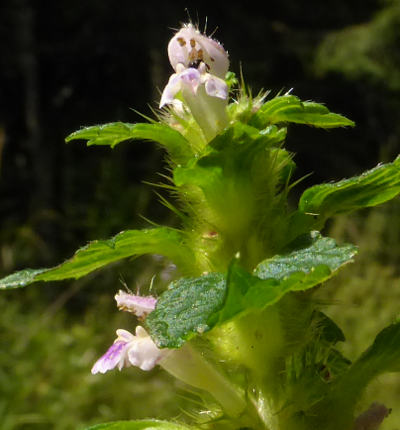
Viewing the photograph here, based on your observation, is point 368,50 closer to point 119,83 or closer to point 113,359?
point 119,83

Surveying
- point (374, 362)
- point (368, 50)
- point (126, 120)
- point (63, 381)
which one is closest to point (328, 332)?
point (374, 362)

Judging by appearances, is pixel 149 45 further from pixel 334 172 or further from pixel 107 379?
pixel 107 379

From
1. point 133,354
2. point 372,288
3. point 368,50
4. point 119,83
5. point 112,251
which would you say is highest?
point 112,251

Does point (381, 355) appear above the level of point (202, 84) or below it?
below

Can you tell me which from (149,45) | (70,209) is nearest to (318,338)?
(70,209)

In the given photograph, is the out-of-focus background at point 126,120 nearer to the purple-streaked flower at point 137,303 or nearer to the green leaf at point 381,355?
the purple-streaked flower at point 137,303

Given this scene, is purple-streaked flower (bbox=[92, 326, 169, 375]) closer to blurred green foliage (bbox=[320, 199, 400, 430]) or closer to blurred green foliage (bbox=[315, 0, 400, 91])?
blurred green foliage (bbox=[320, 199, 400, 430])

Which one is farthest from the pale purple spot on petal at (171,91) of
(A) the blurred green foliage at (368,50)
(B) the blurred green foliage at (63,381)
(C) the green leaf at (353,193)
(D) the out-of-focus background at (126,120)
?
(A) the blurred green foliage at (368,50)
